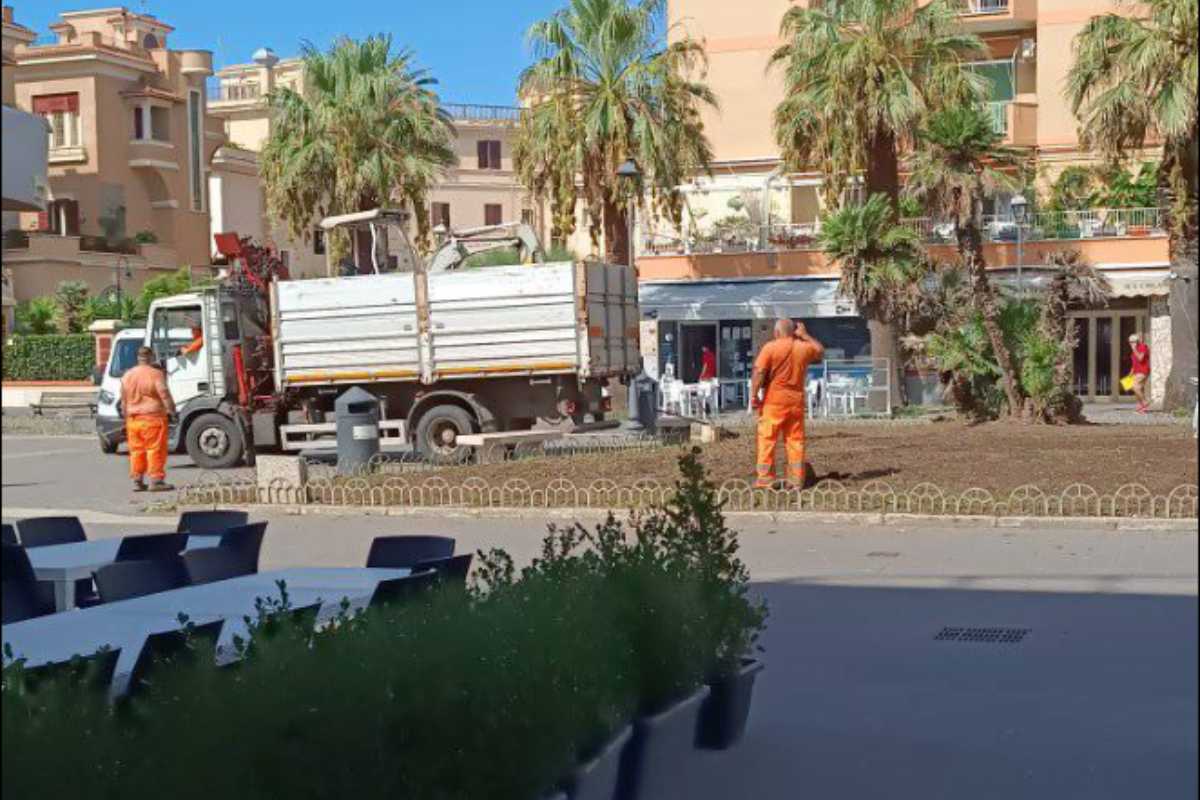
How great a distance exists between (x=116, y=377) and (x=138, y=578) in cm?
1962

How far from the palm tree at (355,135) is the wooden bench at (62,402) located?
8547mm

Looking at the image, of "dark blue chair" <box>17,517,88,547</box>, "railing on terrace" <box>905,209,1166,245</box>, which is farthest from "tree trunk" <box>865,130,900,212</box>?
"dark blue chair" <box>17,517,88,547</box>

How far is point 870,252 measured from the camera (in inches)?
1125

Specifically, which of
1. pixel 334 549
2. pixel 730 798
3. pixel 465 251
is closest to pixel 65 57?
pixel 465 251

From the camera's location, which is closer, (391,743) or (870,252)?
(391,743)

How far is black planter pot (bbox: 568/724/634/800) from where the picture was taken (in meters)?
4.96

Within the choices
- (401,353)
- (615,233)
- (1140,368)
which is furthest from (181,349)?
(1140,368)

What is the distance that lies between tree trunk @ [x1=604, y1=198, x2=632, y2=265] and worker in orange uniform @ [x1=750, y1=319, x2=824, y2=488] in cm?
1925

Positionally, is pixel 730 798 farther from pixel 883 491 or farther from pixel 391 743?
pixel 883 491

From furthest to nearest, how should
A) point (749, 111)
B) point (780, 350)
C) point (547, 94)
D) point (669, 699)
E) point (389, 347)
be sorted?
point (749, 111) < point (547, 94) < point (389, 347) < point (780, 350) < point (669, 699)

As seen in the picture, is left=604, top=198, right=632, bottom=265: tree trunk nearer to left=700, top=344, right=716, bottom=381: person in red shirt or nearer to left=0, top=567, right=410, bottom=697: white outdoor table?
left=700, top=344, right=716, bottom=381: person in red shirt

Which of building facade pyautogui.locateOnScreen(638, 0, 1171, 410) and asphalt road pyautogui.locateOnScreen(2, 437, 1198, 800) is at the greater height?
building facade pyautogui.locateOnScreen(638, 0, 1171, 410)

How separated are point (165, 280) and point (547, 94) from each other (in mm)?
15594

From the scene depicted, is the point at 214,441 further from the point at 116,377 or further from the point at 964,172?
the point at 964,172
